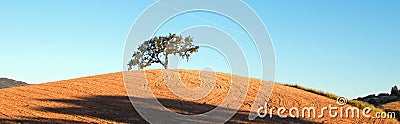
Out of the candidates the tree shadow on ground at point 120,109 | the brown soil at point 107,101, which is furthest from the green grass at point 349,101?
the tree shadow on ground at point 120,109

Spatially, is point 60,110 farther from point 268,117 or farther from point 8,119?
point 268,117

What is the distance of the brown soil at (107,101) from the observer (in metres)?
20.6

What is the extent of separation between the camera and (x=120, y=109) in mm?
22812

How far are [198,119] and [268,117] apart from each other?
443cm

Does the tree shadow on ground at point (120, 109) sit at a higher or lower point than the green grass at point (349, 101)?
lower

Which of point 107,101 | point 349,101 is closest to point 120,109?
point 107,101

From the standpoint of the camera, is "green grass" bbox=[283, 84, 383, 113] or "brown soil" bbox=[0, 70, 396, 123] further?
"green grass" bbox=[283, 84, 383, 113]

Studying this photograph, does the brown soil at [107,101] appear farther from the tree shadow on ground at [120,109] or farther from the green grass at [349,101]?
the green grass at [349,101]

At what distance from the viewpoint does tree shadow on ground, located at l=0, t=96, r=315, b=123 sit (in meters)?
20.6

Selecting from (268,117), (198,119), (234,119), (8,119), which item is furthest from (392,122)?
(8,119)

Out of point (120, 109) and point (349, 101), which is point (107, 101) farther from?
point (349, 101)

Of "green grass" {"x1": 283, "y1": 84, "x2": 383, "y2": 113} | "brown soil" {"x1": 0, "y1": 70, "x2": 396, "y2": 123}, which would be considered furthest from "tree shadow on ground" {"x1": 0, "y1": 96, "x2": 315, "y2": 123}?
"green grass" {"x1": 283, "y1": 84, "x2": 383, "y2": 113}

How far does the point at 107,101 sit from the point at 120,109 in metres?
2.48

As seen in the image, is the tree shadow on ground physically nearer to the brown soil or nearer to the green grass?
the brown soil
